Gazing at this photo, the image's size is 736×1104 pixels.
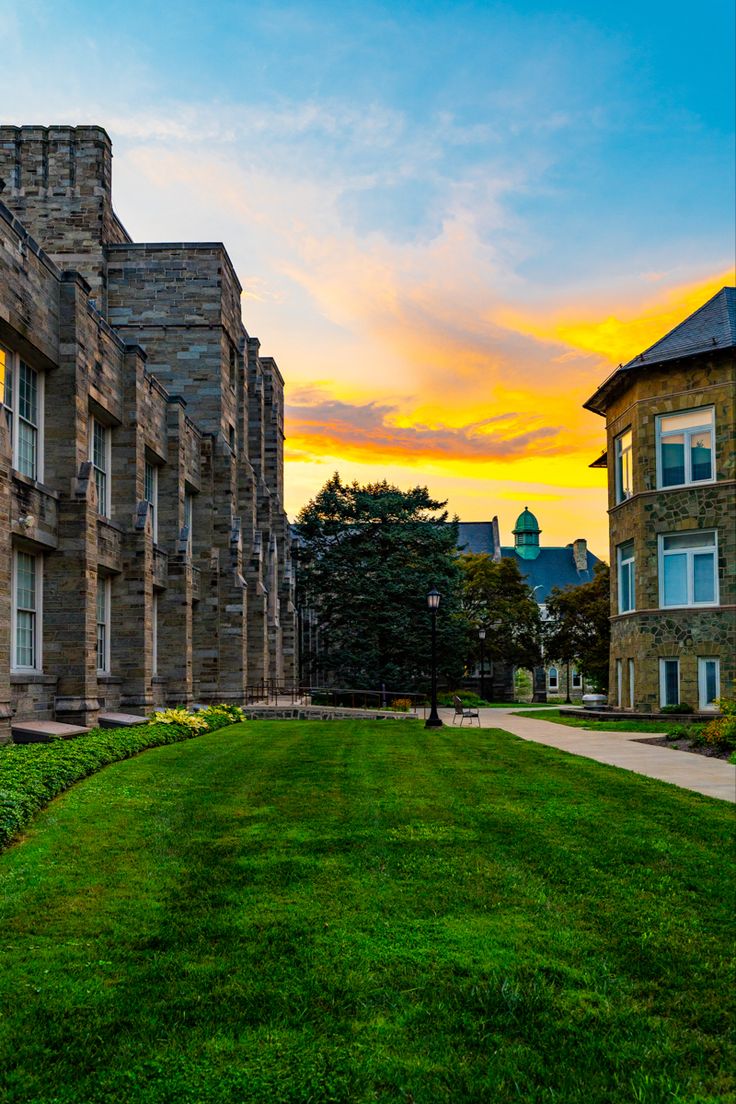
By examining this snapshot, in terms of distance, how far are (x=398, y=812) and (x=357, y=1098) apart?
6230 mm

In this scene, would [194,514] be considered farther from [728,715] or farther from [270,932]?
[270,932]

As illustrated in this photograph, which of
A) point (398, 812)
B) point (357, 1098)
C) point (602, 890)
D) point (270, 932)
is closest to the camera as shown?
point (357, 1098)

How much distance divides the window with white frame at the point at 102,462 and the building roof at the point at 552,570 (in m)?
75.2

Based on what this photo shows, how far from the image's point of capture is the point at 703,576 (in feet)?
92.4

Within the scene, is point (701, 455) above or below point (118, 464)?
above

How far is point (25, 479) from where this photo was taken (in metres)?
18.1

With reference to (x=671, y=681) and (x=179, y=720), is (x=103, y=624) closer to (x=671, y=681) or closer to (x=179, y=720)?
(x=179, y=720)

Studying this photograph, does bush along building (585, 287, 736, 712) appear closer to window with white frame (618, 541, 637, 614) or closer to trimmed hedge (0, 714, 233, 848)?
window with white frame (618, 541, 637, 614)

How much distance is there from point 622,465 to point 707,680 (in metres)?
7.91

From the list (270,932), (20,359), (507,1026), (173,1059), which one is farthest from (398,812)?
(20,359)

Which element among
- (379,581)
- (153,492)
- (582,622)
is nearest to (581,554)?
(582,622)

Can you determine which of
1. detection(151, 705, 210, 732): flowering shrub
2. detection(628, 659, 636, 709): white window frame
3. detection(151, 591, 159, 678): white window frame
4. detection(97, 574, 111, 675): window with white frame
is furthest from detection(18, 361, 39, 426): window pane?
detection(628, 659, 636, 709): white window frame

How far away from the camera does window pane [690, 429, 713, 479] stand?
28234mm

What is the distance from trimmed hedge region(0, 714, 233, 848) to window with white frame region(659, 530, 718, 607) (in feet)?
51.7
